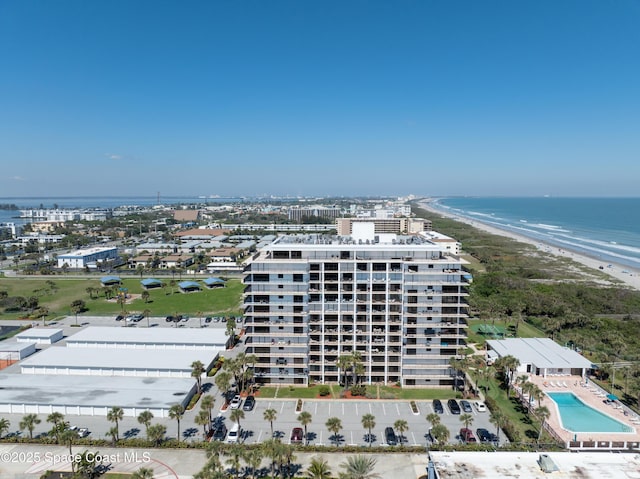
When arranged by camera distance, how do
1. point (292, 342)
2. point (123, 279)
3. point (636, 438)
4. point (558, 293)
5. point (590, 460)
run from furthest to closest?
point (123, 279)
point (558, 293)
point (292, 342)
point (636, 438)
point (590, 460)

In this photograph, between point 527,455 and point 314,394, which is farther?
point 314,394

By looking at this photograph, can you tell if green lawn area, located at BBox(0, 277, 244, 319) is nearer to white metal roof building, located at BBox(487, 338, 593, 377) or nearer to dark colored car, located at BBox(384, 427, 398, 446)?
dark colored car, located at BBox(384, 427, 398, 446)

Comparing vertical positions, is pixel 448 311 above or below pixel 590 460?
above

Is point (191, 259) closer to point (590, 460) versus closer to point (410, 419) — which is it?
point (410, 419)

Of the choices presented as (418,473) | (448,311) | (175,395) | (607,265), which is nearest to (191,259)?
(175,395)

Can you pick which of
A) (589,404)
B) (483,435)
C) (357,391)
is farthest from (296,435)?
(589,404)

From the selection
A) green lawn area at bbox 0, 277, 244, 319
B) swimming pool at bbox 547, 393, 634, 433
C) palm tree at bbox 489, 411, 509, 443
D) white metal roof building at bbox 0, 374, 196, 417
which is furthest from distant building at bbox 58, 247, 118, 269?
swimming pool at bbox 547, 393, 634, 433

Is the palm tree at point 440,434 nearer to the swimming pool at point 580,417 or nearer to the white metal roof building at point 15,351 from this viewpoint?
the swimming pool at point 580,417

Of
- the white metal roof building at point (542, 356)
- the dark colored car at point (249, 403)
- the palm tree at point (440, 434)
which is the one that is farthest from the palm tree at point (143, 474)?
the white metal roof building at point (542, 356)
